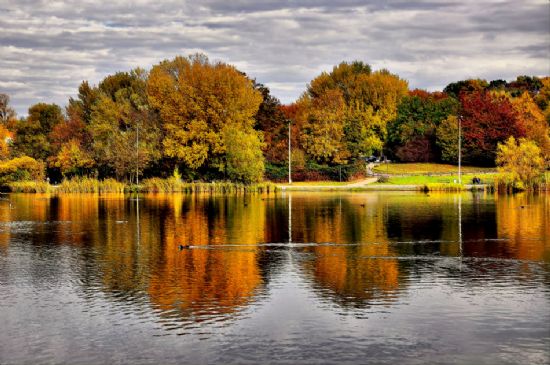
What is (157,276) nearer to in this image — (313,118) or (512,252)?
(512,252)

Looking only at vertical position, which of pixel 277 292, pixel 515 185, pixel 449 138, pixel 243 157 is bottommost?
pixel 277 292

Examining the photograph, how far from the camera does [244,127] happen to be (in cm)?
9675

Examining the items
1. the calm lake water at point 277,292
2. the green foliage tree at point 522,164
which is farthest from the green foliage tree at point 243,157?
the calm lake water at point 277,292

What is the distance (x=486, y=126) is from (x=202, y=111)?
4577 centimetres

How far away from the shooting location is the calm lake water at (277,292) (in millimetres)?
17922

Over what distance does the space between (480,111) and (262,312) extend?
319 ft

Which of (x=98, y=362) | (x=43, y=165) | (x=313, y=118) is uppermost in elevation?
(x=313, y=118)

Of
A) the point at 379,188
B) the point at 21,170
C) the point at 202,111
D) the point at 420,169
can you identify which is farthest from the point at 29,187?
the point at 420,169

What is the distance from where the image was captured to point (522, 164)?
263ft

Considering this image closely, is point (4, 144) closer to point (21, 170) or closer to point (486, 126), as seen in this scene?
point (21, 170)

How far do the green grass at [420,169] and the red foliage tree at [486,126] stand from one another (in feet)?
7.67

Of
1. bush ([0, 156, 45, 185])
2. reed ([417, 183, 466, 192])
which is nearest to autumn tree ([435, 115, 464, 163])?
reed ([417, 183, 466, 192])

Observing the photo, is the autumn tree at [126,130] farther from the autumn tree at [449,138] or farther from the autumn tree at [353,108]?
the autumn tree at [449,138]

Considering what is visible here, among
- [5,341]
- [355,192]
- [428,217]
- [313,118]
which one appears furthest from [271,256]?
[313,118]
